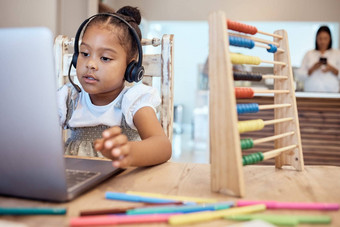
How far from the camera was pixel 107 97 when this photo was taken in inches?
43.6

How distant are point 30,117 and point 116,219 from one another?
175mm

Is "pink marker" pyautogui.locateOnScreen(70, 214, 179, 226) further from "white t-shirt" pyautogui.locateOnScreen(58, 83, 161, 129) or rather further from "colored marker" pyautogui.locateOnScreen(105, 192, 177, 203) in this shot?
"white t-shirt" pyautogui.locateOnScreen(58, 83, 161, 129)

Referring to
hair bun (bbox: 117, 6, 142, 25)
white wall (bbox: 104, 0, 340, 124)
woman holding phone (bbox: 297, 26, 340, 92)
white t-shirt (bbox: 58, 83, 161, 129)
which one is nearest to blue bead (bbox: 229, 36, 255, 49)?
white t-shirt (bbox: 58, 83, 161, 129)

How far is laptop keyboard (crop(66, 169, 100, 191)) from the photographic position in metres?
0.54

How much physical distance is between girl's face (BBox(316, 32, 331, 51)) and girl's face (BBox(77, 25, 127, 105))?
10.9ft

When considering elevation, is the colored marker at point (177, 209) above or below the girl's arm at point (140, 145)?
below

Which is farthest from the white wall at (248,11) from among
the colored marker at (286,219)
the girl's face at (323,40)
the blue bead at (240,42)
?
the colored marker at (286,219)

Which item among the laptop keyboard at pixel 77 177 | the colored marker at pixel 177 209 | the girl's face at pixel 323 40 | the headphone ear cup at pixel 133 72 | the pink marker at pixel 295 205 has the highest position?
the girl's face at pixel 323 40

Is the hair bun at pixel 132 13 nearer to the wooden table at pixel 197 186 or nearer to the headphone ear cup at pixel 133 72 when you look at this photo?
the headphone ear cup at pixel 133 72

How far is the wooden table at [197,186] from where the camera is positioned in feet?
1.58

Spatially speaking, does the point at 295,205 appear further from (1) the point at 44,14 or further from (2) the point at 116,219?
(1) the point at 44,14

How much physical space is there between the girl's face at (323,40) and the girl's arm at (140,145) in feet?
11.0

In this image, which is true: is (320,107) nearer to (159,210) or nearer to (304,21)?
(159,210)

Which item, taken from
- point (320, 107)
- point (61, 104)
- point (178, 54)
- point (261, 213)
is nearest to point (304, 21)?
point (178, 54)
